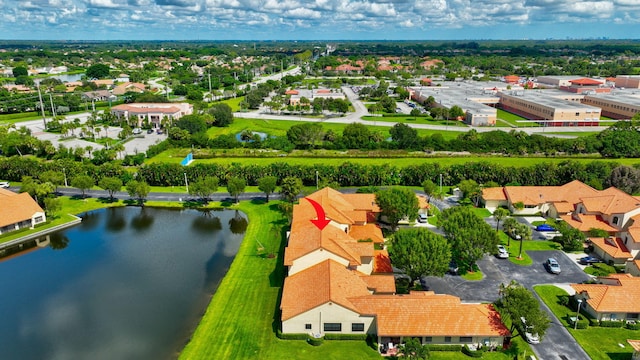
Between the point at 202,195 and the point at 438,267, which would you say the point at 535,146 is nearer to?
the point at 438,267

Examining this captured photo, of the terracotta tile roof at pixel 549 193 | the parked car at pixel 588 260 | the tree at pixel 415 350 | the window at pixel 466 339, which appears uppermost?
the terracotta tile roof at pixel 549 193

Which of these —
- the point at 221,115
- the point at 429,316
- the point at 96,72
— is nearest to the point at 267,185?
the point at 429,316

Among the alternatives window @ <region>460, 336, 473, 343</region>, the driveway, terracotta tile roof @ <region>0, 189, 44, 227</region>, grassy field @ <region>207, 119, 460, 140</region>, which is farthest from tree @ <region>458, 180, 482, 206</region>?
terracotta tile roof @ <region>0, 189, 44, 227</region>

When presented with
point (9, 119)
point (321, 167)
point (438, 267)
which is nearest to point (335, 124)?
point (321, 167)

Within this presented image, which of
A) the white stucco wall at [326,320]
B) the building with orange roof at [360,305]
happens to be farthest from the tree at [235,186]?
the white stucco wall at [326,320]

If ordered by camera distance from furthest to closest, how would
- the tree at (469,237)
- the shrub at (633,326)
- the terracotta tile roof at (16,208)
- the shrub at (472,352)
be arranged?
the terracotta tile roof at (16,208) < the tree at (469,237) < the shrub at (633,326) < the shrub at (472,352)

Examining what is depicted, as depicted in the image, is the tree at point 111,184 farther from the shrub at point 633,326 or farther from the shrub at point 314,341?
the shrub at point 633,326

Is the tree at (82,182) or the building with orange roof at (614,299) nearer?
the building with orange roof at (614,299)
